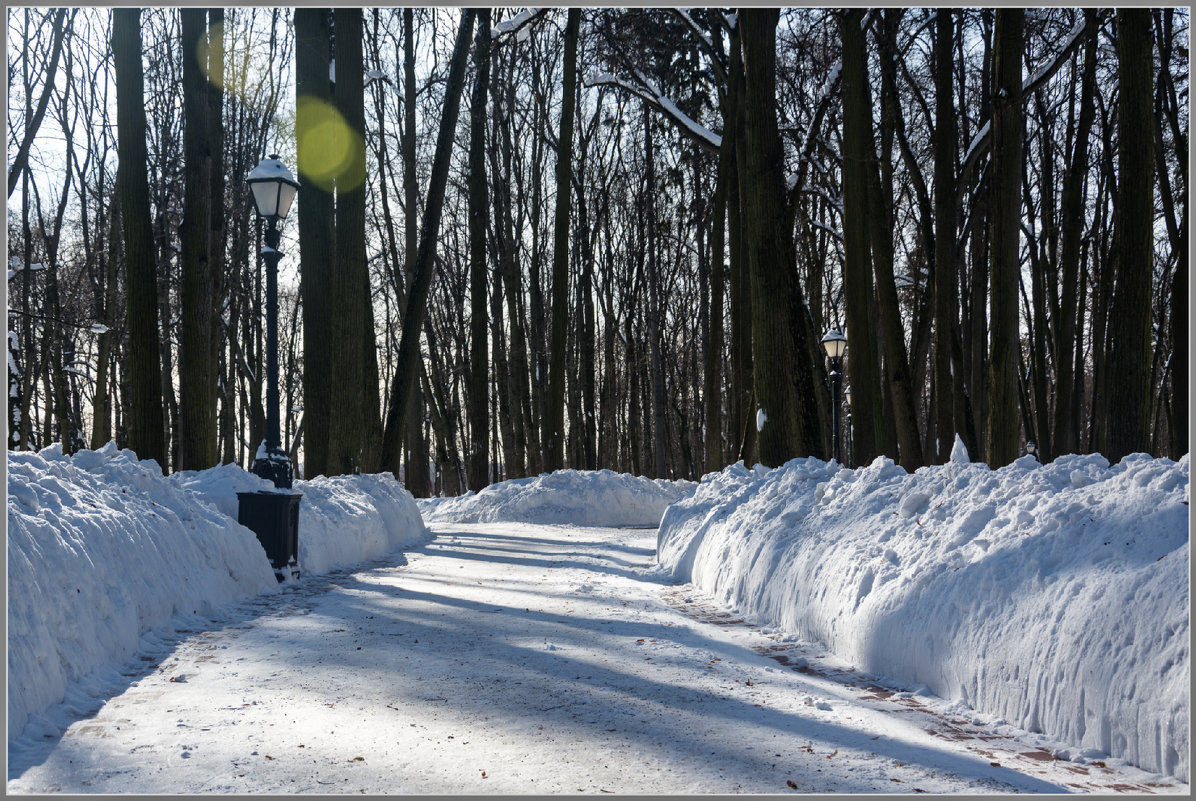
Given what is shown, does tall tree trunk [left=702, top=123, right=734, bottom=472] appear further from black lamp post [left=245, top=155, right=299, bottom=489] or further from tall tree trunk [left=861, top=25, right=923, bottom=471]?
black lamp post [left=245, top=155, right=299, bottom=489]

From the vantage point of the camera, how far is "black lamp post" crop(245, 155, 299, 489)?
10.0 m

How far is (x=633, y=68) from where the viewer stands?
19938 millimetres

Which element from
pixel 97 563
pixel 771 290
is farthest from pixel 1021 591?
pixel 771 290

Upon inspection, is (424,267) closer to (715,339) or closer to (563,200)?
(563,200)

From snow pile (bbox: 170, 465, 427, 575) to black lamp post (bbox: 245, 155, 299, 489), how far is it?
0.28m

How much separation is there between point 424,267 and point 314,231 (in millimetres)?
2328

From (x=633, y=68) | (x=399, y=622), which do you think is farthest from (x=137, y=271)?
(x=633, y=68)

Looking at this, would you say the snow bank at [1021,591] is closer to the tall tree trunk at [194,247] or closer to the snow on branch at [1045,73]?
the tall tree trunk at [194,247]

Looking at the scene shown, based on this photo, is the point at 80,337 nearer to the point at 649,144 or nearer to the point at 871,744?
the point at 649,144

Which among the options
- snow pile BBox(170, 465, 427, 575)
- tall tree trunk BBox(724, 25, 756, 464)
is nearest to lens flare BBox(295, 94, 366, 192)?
snow pile BBox(170, 465, 427, 575)

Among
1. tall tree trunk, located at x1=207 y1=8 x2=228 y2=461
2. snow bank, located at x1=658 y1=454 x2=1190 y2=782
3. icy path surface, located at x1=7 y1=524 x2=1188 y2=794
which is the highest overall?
tall tree trunk, located at x1=207 y1=8 x2=228 y2=461

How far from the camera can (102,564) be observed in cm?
559

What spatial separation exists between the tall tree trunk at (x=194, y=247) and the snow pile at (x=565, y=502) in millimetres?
8073

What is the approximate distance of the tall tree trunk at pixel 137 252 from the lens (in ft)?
40.5
